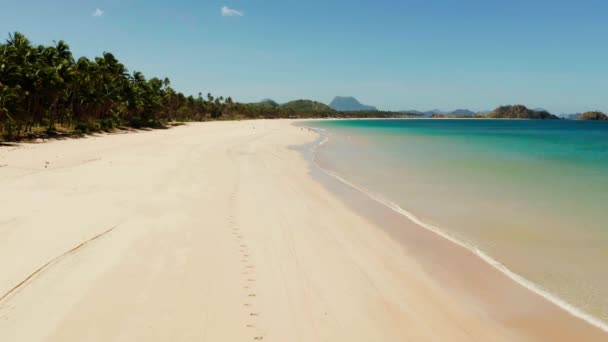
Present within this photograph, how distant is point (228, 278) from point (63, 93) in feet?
135

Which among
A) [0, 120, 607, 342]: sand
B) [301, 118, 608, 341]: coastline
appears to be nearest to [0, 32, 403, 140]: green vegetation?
[0, 120, 607, 342]: sand

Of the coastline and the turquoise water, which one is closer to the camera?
the coastline

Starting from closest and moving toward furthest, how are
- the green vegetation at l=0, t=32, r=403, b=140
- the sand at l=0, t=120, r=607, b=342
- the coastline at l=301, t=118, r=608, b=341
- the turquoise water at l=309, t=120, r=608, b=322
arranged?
the sand at l=0, t=120, r=607, b=342 < the coastline at l=301, t=118, r=608, b=341 < the turquoise water at l=309, t=120, r=608, b=322 < the green vegetation at l=0, t=32, r=403, b=140

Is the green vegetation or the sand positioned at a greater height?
the green vegetation

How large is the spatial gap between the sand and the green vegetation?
76.9ft

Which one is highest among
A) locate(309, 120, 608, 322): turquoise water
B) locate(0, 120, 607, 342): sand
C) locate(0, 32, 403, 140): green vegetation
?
locate(0, 32, 403, 140): green vegetation

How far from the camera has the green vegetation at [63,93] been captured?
100ft

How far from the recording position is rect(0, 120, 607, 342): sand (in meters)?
5.20

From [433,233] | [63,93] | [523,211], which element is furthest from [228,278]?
[63,93]

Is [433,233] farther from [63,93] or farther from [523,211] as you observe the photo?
[63,93]

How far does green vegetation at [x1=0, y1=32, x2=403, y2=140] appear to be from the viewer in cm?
3048

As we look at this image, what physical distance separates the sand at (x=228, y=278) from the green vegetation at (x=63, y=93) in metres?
23.5

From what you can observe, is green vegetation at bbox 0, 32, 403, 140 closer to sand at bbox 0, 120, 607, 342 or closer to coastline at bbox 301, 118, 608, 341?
sand at bbox 0, 120, 607, 342

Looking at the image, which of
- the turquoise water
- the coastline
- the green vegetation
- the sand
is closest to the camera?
the sand
